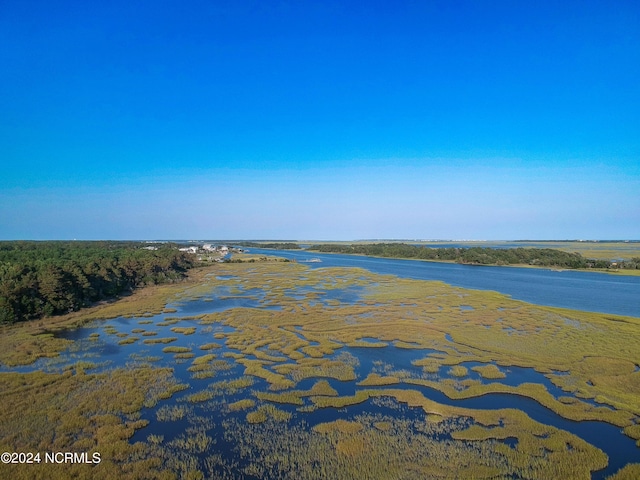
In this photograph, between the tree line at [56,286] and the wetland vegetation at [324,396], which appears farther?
the tree line at [56,286]

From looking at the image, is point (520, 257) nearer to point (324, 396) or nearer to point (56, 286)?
point (324, 396)

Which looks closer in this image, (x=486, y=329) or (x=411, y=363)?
(x=411, y=363)

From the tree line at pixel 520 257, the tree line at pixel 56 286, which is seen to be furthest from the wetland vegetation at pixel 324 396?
the tree line at pixel 520 257

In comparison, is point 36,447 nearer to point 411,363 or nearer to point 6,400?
point 6,400

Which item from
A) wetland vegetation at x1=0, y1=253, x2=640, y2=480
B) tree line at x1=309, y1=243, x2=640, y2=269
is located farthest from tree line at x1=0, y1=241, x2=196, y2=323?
tree line at x1=309, y1=243, x2=640, y2=269

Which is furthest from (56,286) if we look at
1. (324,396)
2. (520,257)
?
(520,257)

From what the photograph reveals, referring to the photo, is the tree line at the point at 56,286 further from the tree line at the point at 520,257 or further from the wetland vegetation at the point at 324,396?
the tree line at the point at 520,257

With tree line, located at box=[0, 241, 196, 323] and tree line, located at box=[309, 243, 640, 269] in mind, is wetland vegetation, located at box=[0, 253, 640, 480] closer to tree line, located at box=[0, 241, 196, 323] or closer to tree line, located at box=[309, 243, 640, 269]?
tree line, located at box=[0, 241, 196, 323]

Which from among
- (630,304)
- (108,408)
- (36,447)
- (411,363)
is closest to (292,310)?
(411,363)
